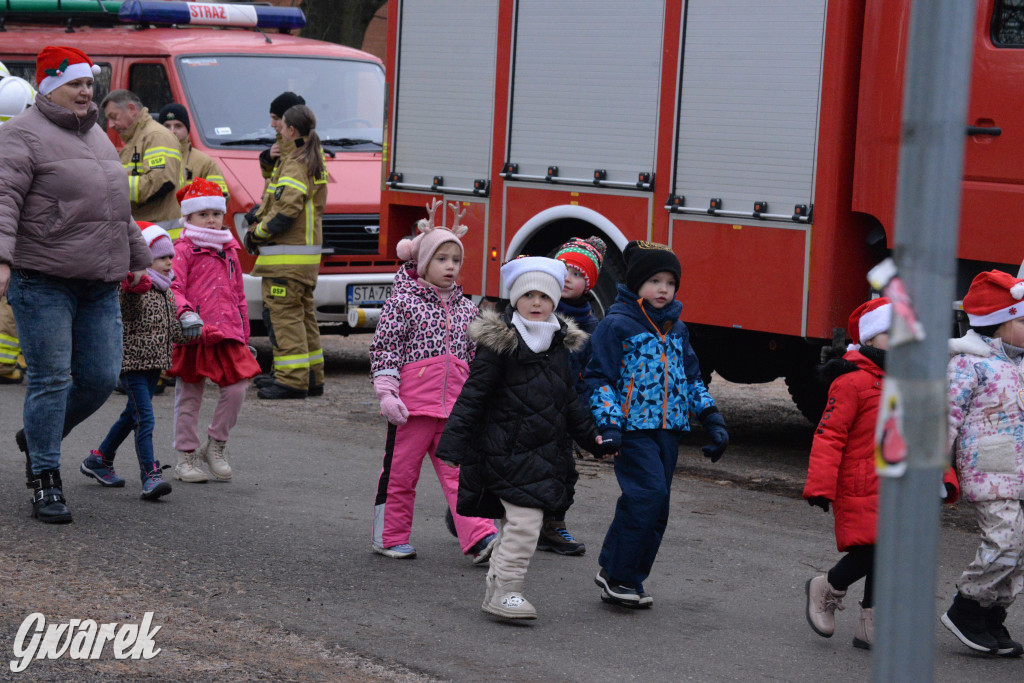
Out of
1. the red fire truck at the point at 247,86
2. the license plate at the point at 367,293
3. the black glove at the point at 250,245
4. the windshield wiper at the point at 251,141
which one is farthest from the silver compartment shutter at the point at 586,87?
the windshield wiper at the point at 251,141

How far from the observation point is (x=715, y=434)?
5.30 m

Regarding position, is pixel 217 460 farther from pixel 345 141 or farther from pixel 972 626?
pixel 345 141

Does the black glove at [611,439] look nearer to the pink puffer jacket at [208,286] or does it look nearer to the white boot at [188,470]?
the pink puffer jacket at [208,286]

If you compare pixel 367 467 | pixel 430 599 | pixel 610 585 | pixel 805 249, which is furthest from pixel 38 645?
pixel 805 249

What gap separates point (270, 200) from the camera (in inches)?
397

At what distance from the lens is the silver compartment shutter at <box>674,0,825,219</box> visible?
770 centimetres

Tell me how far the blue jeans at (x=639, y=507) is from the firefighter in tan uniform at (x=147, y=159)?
5851 mm

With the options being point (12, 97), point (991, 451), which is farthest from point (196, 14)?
point (991, 451)

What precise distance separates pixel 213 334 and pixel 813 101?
332 cm

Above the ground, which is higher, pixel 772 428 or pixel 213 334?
pixel 213 334

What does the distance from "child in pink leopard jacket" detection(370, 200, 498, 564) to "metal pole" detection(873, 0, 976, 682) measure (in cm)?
356

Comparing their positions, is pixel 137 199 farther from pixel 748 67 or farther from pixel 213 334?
pixel 748 67

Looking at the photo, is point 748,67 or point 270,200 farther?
point 270,200

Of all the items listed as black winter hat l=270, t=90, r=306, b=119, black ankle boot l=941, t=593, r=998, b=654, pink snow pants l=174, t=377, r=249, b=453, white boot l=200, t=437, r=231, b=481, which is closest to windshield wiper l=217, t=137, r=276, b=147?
black winter hat l=270, t=90, r=306, b=119
